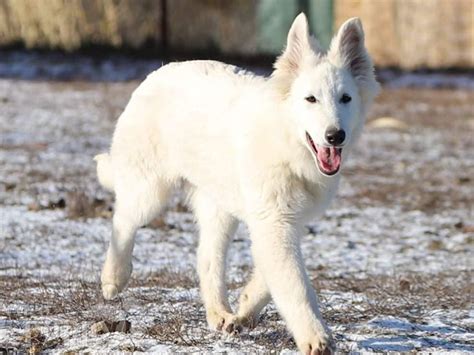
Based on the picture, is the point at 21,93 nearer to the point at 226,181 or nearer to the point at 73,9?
the point at 73,9

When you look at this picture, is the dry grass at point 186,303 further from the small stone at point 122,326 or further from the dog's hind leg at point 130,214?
the dog's hind leg at point 130,214

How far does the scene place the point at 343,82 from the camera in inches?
A: 235

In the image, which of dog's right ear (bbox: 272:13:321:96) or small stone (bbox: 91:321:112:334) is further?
dog's right ear (bbox: 272:13:321:96)

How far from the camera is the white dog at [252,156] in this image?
5773mm

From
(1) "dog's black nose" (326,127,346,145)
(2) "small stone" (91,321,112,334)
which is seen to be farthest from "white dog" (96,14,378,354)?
(2) "small stone" (91,321,112,334)

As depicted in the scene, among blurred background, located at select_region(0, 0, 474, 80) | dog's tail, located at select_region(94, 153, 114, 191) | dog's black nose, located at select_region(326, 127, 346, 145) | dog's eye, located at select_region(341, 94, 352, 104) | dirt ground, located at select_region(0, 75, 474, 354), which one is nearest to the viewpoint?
dog's black nose, located at select_region(326, 127, 346, 145)

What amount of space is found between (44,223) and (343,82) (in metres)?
4.79

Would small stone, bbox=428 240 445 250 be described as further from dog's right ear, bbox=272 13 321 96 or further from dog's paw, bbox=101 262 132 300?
dog's right ear, bbox=272 13 321 96

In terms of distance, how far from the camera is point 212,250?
6.91 m

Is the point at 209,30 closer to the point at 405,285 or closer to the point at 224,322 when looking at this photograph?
the point at 405,285

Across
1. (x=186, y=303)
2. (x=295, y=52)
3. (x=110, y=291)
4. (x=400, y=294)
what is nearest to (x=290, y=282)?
(x=295, y=52)

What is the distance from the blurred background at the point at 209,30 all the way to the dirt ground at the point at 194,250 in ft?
16.1

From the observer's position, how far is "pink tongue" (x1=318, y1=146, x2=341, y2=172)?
229 inches

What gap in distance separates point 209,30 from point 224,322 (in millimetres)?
19217
